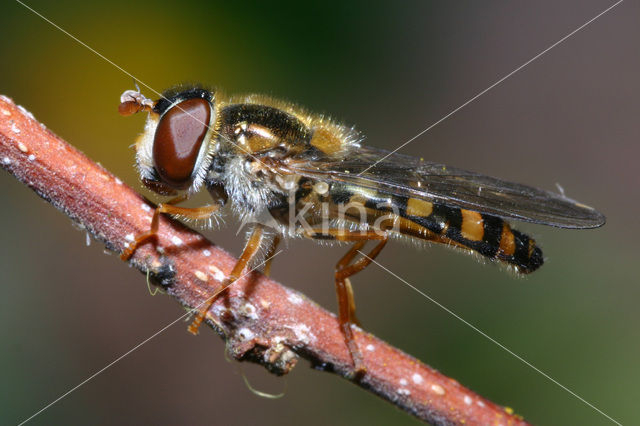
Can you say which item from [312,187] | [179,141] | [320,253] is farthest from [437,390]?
[320,253]

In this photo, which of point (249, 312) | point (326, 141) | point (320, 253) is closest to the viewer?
point (249, 312)

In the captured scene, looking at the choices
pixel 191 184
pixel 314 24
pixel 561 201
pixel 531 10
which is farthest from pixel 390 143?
pixel 191 184

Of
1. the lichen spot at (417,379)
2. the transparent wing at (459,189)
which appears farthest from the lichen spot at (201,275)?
the lichen spot at (417,379)

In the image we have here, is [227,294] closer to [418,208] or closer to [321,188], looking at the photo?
[321,188]

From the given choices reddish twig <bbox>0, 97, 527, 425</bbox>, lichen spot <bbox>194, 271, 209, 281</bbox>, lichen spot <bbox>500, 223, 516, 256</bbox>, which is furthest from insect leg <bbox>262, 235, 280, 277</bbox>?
lichen spot <bbox>500, 223, 516, 256</bbox>

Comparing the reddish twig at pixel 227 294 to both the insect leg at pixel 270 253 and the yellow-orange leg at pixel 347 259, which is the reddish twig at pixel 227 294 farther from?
the insect leg at pixel 270 253

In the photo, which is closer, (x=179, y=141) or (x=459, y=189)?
(x=179, y=141)
